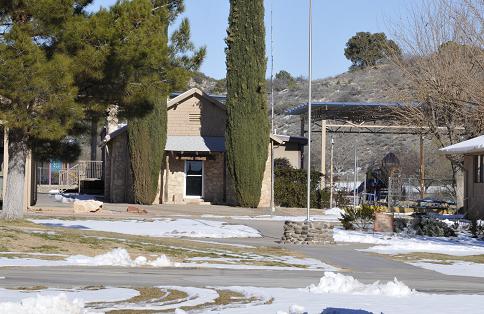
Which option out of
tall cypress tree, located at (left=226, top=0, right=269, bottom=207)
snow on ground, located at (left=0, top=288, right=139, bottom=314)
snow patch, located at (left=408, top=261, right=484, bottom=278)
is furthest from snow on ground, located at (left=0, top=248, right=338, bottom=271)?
tall cypress tree, located at (left=226, top=0, right=269, bottom=207)

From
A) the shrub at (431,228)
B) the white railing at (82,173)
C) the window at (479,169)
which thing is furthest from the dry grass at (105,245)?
the white railing at (82,173)

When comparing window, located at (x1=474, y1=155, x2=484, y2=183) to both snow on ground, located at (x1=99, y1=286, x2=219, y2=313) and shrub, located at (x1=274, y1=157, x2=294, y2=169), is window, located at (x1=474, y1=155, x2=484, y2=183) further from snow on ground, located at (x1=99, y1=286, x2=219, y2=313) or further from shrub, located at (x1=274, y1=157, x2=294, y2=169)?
snow on ground, located at (x1=99, y1=286, x2=219, y2=313)

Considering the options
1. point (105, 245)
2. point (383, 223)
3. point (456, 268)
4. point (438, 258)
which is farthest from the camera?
point (383, 223)

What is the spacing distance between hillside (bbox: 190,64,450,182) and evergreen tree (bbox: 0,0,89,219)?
125 ft

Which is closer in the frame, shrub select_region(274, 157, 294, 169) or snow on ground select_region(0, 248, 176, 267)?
snow on ground select_region(0, 248, 176, 267)

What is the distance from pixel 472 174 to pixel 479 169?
64 centimetres

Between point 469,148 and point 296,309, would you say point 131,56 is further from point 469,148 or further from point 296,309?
point 469,148

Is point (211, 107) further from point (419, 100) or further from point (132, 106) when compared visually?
point (132, 106)

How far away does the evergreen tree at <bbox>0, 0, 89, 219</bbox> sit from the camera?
23562 mm

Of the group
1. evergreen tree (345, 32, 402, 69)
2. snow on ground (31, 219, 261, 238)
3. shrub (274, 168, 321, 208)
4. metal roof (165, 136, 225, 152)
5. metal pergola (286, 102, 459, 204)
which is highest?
evergreen tree (345, 32, 402, 69)

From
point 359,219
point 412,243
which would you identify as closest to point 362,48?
point 359,219

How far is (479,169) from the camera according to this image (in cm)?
3681

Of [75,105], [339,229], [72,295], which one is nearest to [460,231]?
[339,229]

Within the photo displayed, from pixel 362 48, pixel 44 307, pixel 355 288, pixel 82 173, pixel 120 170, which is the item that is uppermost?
pixel 362 48
